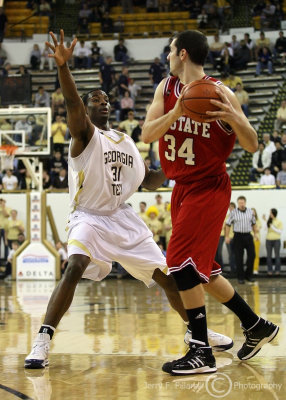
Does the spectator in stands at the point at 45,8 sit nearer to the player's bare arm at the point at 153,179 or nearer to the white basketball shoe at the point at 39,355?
the player's bare arm at the point at 153,179

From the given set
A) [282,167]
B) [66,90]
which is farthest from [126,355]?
[282,167]

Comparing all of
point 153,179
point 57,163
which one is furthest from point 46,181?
point 153,179

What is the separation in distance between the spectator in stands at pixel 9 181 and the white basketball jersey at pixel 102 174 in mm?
12952

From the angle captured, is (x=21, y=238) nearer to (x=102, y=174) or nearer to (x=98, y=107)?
(x=98, y=107)

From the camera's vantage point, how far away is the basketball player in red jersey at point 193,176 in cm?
518

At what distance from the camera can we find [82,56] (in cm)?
2517

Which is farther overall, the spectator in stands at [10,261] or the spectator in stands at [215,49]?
the spectator in stands at [215,49]

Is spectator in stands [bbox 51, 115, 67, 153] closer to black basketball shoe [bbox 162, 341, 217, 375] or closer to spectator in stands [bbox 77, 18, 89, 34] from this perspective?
spectator in stands [bbox 77, 18, 89, 34]

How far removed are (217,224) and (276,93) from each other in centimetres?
1826

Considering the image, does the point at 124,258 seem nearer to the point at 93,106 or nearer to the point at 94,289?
the point at 93,106

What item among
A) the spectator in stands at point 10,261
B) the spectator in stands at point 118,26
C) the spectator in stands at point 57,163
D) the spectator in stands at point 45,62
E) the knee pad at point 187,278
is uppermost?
the spectator in stands at point 118,26

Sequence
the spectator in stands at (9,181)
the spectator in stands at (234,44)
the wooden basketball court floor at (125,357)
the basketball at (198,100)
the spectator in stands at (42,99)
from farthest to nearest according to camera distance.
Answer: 1. the spectator in stands at (234,44)
2. the spectator in stands at (42,99)
3. the spectator in stands at (9,181)
4. the basketball at (198,100)
5. the wooden basketball court floor at (125,357)

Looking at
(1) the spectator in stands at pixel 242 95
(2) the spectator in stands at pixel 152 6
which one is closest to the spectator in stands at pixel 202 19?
(2) the spectator in stands at pixel 152 6

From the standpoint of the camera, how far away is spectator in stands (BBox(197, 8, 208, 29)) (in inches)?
Result: 1024
